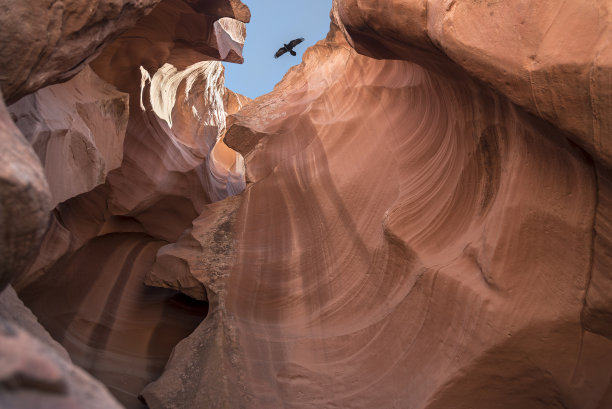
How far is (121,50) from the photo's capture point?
25.3ft

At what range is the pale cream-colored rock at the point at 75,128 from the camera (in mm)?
4984

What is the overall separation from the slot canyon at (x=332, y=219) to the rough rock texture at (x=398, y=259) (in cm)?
2

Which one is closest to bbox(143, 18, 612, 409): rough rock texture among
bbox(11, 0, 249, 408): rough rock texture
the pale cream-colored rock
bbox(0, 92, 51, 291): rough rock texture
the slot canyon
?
the slot canyon

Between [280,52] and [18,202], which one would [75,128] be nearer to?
[18,202]

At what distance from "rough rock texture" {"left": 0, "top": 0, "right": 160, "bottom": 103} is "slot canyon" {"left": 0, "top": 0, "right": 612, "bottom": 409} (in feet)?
0.06

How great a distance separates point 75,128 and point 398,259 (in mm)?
3577

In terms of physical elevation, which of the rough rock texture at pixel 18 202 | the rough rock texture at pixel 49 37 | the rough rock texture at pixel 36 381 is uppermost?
the rough rock texture at pixel 49 37

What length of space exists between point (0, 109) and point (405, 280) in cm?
358

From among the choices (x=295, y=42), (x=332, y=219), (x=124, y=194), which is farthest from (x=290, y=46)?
(x=332, y=219)

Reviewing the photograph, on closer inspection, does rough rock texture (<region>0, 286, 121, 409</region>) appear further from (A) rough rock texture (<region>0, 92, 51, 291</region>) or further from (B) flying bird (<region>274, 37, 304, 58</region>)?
(B) flying bird (<region>274, 37, 304, 58</region>)

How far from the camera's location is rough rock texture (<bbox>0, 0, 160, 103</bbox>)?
3.20 meters

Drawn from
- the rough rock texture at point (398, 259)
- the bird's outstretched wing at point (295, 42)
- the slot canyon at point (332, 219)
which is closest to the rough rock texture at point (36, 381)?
the slot canyon at point (332, 219)

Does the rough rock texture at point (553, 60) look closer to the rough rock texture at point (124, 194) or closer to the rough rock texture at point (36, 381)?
the rough rock texture at point (36, 381)

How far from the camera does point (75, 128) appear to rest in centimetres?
565
